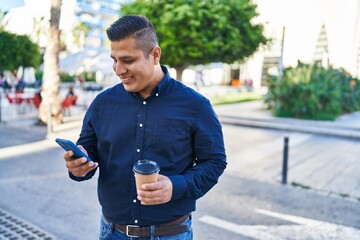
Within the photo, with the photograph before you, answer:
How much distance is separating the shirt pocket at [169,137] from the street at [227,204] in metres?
2.80

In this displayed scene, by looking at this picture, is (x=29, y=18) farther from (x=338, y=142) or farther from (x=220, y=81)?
(x=338, y=142)

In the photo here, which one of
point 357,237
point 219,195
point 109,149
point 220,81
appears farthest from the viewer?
point 220,81

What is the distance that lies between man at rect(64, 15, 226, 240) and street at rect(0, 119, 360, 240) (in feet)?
8.62

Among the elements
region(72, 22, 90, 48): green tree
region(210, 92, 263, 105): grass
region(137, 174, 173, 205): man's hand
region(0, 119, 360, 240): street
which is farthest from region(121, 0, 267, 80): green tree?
region(72, 22, 90, 48): green tree

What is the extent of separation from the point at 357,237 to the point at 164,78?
381 cm

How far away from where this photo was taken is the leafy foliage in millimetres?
12672

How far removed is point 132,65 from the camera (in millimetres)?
1783

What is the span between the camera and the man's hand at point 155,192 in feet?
4.95

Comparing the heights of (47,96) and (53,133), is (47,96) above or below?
above

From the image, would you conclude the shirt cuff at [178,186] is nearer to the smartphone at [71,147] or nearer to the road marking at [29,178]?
the smartphone at [71,147]

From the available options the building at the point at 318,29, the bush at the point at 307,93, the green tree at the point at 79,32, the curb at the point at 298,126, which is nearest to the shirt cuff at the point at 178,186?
the curb at the point at 298,126

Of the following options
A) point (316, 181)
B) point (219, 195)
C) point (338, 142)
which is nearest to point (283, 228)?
point (219, 195)

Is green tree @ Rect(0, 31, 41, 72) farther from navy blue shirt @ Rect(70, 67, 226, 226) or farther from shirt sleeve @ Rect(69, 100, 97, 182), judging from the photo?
navy blue shirt @ Rect(70, 67, 226, 226)

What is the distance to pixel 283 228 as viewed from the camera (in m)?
4.59
